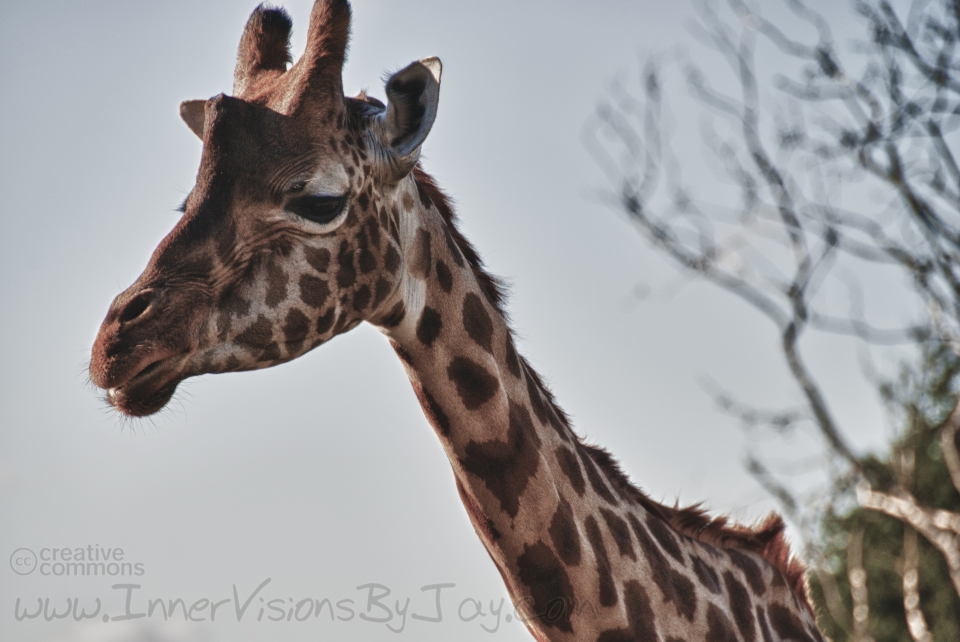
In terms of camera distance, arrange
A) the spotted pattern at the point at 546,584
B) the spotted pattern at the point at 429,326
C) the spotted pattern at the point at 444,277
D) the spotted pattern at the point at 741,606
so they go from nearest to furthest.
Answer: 1. the spotted pattern at the point at 546,584
2. the spotted pattern at the point at 429,326
3. the spotted pattern at the point at 444,277
4. the spotted pattern at the point at 741,606

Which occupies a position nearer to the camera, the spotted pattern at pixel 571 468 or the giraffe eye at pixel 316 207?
the giraffe eye at pixel 316 207

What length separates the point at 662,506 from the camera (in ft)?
14.4

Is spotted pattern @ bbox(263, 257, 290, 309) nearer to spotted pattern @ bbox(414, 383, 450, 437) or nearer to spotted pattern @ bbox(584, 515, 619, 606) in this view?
spotted pattern @ bbox(414, 383, 450, 437)

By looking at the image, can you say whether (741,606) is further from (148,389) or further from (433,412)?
(148,389)

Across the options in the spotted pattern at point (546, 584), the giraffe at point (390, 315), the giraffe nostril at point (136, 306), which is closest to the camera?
the giraffe nostril at point (136, 306)

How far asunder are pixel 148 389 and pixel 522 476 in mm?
1380

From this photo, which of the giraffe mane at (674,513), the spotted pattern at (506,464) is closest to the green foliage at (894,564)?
the giraffe mane at (674,513)

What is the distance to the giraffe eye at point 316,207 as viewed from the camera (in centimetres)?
346

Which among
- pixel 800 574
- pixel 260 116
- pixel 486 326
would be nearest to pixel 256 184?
pixel 260 116

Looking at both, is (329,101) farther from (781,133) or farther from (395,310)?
(781,133)

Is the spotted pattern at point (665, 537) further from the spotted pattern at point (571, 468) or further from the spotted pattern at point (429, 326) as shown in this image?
the spotted pattern at point (429, 326)

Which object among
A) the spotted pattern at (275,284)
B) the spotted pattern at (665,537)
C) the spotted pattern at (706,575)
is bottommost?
the spotted pattern at (706,575)

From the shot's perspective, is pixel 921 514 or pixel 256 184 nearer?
pixel 256 184

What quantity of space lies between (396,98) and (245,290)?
0.98m
